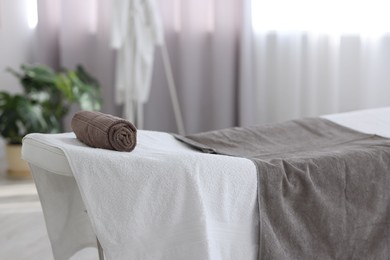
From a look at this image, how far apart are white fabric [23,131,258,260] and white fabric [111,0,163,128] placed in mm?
2162

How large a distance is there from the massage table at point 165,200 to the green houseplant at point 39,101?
1.99 metres

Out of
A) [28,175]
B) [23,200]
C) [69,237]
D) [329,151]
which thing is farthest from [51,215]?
[28,175]

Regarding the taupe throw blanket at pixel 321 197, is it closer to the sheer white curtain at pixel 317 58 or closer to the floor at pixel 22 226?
the floor at pixel 22 226

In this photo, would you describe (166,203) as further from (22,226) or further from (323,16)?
(323,16)

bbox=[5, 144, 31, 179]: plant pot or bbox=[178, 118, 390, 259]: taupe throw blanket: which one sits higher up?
bbox=[178, 118, 390, 259]: taupe throw blanket

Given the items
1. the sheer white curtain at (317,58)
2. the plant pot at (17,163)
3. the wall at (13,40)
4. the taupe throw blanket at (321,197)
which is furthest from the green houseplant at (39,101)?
the taupe throw blanket at (321,197)

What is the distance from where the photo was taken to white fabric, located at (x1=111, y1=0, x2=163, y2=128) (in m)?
4.14

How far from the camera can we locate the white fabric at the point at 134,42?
414 centimetres

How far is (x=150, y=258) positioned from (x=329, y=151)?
731 mm

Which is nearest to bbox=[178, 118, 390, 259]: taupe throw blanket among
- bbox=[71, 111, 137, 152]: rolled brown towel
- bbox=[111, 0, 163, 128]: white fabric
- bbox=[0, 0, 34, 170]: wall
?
bbox=[71, 111, 137, 152]: rolled brown towel

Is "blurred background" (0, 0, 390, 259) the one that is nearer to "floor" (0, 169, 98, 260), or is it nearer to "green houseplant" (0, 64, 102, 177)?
"floor" (0, 169, 98, 260)

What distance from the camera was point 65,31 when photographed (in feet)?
15.8

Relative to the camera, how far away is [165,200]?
6.55 feet

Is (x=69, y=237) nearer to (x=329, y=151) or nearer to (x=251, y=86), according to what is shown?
(x=329, y=151)
